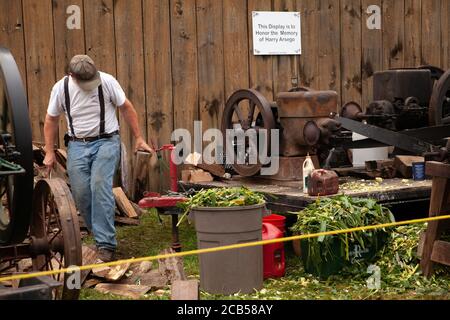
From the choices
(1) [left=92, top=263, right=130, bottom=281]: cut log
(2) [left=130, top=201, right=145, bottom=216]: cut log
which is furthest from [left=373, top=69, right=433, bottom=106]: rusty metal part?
(1) [left=92, top=263, right=130, bottom=281]: cut log

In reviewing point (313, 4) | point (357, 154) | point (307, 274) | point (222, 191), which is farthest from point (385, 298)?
point (313, 4)

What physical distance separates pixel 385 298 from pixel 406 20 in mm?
6661

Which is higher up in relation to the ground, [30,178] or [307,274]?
[30,178]

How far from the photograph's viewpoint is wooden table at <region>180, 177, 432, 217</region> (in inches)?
275

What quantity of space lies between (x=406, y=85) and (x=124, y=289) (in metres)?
4.54

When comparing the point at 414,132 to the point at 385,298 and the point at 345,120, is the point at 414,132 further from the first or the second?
the point at 385,298

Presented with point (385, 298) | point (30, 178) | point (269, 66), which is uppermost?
point (269, 66)

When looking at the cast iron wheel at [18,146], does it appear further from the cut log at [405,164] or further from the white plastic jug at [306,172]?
the cut log at [405,164]

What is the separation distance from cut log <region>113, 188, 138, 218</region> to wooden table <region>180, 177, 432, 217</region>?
4.70ft

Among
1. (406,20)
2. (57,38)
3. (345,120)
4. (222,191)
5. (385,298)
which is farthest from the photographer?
(406,20)

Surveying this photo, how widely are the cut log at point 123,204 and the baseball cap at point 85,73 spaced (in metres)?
2.14

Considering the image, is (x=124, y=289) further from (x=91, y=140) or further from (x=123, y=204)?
(x=123, y=204)

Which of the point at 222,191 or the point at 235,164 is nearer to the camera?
the point at 222,191

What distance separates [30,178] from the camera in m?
5.12
